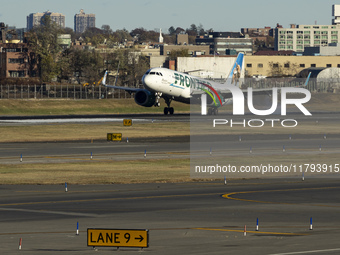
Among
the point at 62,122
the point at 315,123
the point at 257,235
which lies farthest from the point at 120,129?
the point at 257,235

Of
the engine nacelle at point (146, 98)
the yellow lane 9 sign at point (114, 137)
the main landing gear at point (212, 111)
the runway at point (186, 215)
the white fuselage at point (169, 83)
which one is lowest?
the runway at point (186, 215)

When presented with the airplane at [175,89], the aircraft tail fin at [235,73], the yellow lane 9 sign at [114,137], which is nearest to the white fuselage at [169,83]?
the airplane at [175,89]

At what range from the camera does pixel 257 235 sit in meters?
29.8

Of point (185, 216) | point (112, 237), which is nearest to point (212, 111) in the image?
point (185, 216)

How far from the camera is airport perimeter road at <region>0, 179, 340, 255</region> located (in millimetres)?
27516

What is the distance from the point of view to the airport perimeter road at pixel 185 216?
27.5 meters

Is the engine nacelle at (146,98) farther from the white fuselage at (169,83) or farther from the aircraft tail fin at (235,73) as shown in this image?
the aircraft tail fin at (235,73)

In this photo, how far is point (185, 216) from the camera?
116 feet

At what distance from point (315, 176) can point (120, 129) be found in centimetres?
4595

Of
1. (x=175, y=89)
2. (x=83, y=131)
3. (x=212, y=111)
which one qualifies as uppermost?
(x=175, y=89)

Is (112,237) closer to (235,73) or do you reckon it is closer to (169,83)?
(169,83)

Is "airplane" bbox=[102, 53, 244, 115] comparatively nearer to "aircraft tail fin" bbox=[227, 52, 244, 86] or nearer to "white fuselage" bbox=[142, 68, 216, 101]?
"white fuselage" bbox=[142, 68, 216, 101]

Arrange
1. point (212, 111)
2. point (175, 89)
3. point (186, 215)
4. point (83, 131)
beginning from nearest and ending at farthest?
point (186, 215) → point (83, 131) → point (175, 89) → point (212, 111)

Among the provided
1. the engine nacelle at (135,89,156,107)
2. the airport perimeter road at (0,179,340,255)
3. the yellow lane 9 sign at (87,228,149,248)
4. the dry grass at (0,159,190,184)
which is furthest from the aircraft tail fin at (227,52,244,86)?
the yellow lane 9 sign at (87,228,149,248)
